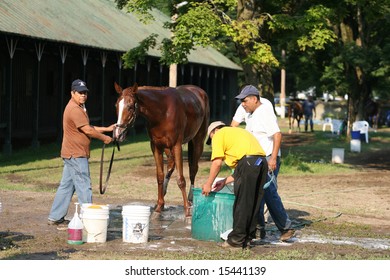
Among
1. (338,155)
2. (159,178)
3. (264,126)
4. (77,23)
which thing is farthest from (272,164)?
(77,23)

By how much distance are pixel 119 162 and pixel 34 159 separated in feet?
7.84

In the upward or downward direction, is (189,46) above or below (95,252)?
above

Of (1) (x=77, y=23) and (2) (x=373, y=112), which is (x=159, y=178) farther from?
(2) (x=373, y=112)

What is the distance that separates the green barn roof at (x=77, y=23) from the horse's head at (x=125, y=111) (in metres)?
11.9

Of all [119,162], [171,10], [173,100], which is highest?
[171,10]

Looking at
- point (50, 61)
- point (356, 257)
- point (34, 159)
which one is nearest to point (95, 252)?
point (356, 257)

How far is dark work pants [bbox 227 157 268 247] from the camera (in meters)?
11.1

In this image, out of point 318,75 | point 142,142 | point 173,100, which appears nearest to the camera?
point 173,100

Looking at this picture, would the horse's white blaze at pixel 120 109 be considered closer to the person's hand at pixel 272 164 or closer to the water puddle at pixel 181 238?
the water puddle at pixel 181 238

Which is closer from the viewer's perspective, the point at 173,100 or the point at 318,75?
the point at 173,100

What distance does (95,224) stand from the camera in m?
11.3
